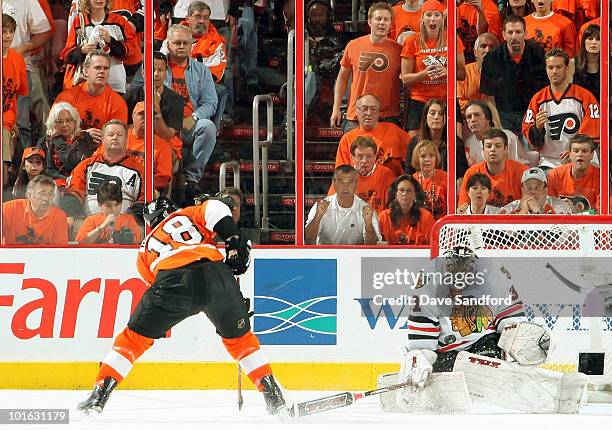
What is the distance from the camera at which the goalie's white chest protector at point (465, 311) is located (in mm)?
6492

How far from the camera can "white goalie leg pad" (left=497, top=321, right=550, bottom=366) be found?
645 centimetres

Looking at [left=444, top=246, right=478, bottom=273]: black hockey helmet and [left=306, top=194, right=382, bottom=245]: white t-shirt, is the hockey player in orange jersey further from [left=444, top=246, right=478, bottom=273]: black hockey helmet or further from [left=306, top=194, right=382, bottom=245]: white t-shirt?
[left=444, top=246, right=478, bottom=273]: black hockey helmet

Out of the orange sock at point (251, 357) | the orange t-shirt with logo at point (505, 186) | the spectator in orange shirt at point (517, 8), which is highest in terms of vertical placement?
the spectator in orange shirt at point (517, 8)

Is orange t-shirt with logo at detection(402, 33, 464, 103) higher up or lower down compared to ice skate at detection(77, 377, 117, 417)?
higher up

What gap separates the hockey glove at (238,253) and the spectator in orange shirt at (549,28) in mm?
2194

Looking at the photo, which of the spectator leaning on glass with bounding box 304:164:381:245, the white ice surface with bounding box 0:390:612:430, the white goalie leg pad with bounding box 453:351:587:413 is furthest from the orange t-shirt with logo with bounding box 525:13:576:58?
the white ice surface with bounding box 0:390:612:430

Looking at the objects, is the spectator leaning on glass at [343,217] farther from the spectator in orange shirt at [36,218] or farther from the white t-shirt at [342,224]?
the spectator in orange shirt at [36,218]

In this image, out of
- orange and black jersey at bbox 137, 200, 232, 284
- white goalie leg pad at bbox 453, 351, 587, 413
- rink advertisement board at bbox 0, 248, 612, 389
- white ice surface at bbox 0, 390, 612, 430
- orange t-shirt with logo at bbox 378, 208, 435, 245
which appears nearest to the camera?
white ice surface at bbox 0, 390, 612, 430

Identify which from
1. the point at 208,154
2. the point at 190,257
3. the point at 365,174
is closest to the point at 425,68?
the point at 365,174

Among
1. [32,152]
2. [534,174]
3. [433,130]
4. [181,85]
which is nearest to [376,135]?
[433,130]

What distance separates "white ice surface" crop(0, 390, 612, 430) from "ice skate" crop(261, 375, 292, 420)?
1.9 inches

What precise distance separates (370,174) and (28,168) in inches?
78.0

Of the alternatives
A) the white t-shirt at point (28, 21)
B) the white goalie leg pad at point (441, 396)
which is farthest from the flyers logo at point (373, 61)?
the white goalie leg pad at point (441, 396)

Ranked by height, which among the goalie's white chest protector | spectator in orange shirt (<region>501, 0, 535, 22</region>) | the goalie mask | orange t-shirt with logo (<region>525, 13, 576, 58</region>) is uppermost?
spectator in orange shirt (<region>501, 0, 535, 22</region>)
